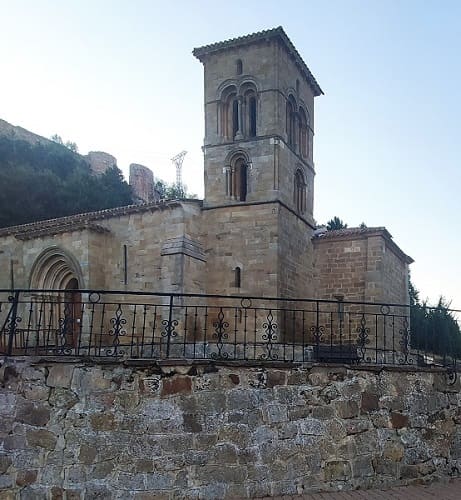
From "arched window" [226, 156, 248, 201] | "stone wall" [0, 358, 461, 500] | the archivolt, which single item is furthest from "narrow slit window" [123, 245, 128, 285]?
"stone wall" [0, 358, 461, 500]

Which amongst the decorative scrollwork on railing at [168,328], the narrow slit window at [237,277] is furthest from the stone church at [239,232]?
the decorative scrollwork on railing at [168,328]

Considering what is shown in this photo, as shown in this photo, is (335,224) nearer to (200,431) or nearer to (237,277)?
(237,277)

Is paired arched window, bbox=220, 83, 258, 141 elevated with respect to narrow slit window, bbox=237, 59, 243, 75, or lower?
lower

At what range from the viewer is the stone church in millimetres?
19906

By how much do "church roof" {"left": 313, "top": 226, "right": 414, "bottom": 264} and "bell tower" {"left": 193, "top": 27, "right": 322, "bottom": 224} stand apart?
4.59 ft

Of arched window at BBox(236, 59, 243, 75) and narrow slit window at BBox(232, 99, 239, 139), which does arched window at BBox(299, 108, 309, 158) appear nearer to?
narrow slit window at BBox(232, 99, 239, 139)

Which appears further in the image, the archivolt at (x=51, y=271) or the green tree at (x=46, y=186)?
the green tree at (x=46, y=186)

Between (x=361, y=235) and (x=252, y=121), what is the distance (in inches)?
242

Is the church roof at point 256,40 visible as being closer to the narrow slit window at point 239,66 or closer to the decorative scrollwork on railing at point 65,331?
the narrow slit window at point 239,66

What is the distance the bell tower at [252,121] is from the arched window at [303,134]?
0.74m

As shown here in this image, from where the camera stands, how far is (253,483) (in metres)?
8.09

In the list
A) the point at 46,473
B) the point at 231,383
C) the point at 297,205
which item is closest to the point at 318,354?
the point at 231,383

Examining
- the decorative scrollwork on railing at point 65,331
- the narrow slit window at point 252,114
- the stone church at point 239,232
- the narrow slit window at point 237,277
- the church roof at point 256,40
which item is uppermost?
the church roof at point 256,40

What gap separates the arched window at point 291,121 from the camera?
2211cm
